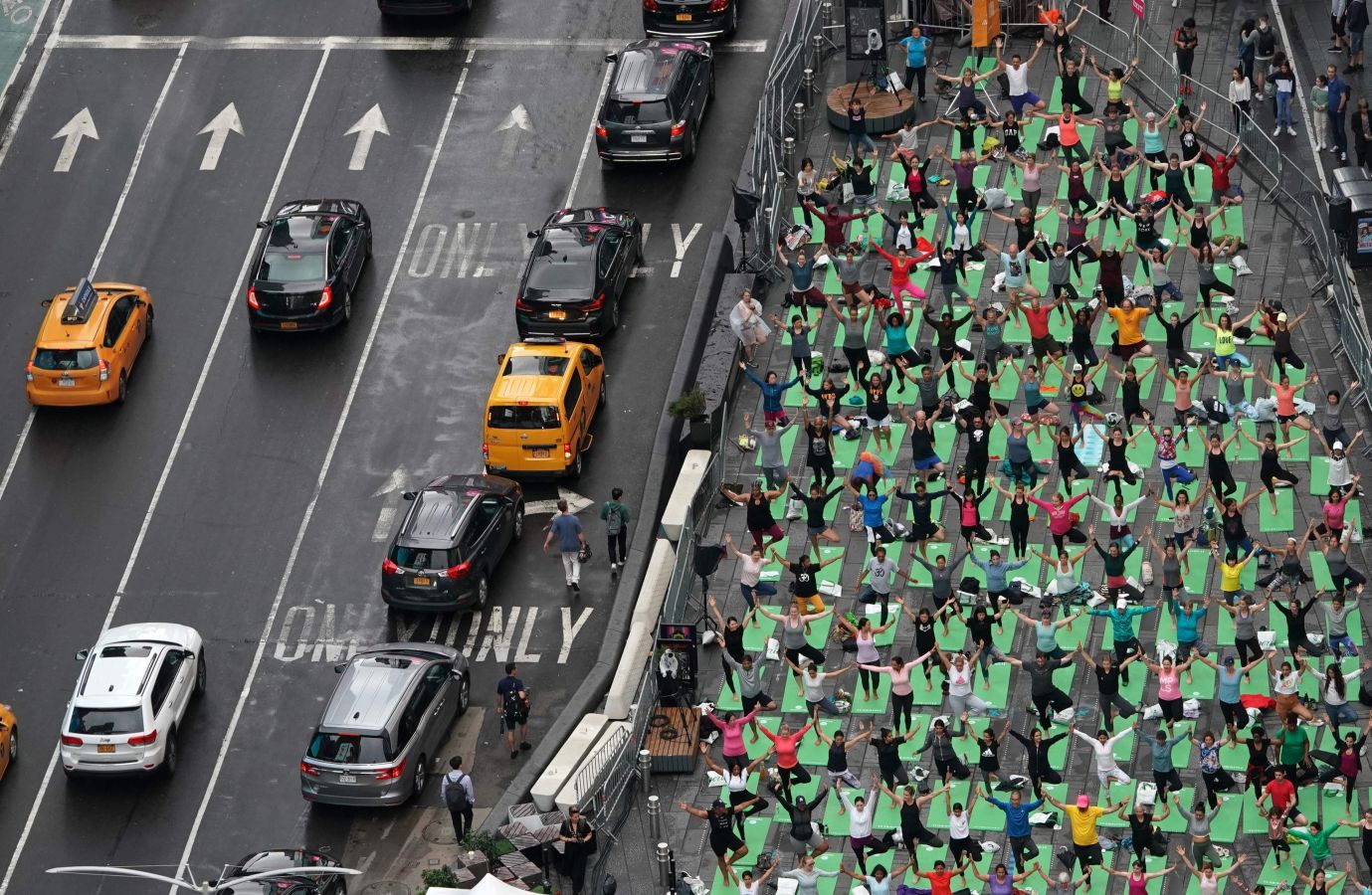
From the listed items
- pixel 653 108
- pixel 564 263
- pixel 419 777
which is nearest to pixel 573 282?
pixel 564 263

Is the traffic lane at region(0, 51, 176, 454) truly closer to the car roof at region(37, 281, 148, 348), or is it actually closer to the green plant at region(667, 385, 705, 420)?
the car roof at region(37, 281, 148, 348)

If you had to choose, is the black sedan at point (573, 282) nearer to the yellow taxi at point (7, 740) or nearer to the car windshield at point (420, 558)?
the car windshield at point (420, 558)

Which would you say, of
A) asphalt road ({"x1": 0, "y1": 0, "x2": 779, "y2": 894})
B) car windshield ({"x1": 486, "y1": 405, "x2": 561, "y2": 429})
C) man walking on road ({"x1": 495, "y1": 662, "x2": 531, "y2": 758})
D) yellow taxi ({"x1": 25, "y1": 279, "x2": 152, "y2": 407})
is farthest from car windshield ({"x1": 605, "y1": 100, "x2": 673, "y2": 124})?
man walking on road ({"x1": 495, "y1": 662, "x2": 531, "y2": 758})

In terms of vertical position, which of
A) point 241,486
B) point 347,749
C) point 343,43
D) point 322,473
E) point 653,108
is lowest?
point 241,486

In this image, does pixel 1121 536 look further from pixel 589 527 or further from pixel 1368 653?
pixel 589 527

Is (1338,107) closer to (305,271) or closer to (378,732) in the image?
(305,271)

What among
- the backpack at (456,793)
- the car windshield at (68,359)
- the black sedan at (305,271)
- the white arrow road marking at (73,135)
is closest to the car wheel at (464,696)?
the backpack at (456,793)
